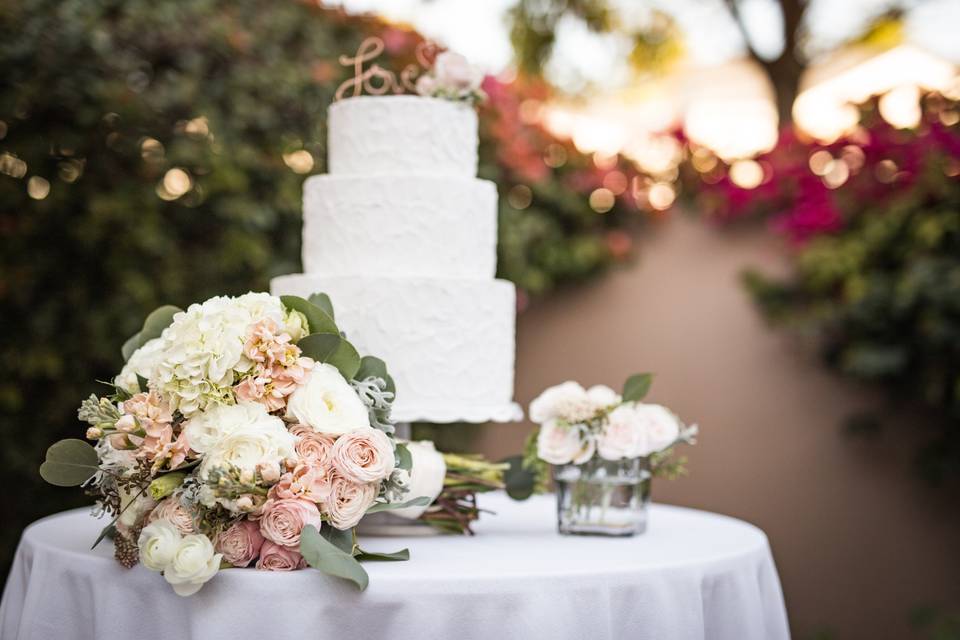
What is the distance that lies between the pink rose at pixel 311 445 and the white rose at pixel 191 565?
0.23m

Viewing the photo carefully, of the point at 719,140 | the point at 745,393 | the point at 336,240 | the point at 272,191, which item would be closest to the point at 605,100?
the point at 719,140

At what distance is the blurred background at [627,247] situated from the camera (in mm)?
3703

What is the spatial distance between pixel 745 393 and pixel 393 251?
2.86 meters

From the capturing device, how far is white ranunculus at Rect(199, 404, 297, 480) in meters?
1.75

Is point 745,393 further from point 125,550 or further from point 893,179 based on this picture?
point 125,550

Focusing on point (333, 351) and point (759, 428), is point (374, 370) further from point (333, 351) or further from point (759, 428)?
point (759, 428)

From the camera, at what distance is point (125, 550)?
1.85 meters

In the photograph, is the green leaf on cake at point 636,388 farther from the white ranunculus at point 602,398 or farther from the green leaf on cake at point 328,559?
the green leaf on cake at point 328,559

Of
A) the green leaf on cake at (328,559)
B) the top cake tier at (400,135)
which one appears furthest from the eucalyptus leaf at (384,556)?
the top cake tier at (400,135)

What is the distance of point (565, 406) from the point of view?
2363mm

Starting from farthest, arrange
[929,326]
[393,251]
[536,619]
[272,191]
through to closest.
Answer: [272,191]
[929,326]
[393,251]
[536,619]

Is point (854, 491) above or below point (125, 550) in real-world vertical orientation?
below

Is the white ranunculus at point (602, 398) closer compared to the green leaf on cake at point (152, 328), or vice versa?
the green leaf on cake at point (152, 328)

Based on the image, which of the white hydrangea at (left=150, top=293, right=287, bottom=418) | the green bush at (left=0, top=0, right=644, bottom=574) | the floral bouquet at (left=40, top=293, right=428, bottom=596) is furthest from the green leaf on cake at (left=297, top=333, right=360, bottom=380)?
the green bush at (left=0, top=0, right=644, bottom=574)
